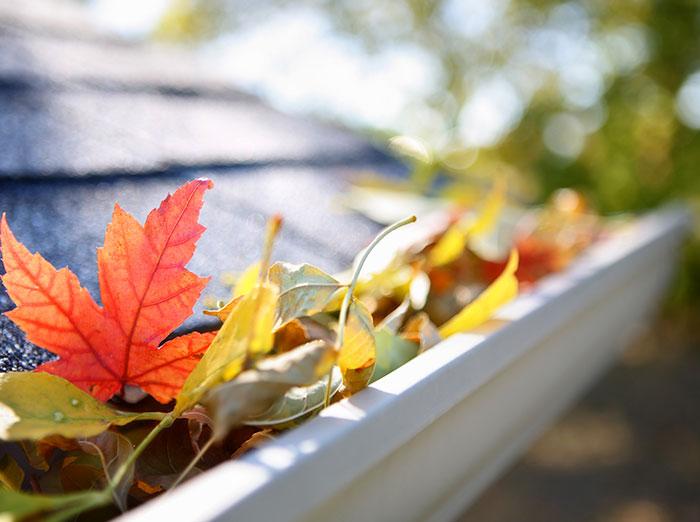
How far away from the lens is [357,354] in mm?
501

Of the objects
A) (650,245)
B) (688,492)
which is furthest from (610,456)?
(650,245)

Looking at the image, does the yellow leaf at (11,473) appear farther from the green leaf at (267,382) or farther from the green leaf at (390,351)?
the green leaf at (390,351)

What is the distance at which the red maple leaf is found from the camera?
47 centimetres

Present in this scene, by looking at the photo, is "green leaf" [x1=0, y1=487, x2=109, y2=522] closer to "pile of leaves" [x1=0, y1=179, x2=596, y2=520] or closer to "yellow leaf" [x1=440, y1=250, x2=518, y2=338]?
"pile of leaves" [x1=0, y1=179, x2=596, y2=520]

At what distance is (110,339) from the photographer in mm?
491

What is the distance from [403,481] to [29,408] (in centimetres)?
25

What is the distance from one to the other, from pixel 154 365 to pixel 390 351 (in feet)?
0.66

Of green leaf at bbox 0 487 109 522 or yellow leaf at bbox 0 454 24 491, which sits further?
yellow leaf at bbox 0 454 24 491

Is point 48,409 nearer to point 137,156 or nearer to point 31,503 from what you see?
point 31,503

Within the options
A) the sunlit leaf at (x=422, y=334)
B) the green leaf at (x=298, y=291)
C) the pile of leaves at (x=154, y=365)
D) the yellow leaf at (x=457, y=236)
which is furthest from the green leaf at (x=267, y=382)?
the yellow leaf at (x=457, y=236)

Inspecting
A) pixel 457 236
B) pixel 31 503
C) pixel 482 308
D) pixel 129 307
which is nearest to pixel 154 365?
pixel 129 307

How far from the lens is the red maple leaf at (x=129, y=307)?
0.47m

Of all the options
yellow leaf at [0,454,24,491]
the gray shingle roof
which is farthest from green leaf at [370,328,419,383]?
yellow leaf at [0,454,24,491]

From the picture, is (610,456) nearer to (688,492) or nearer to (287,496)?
(688,492)
